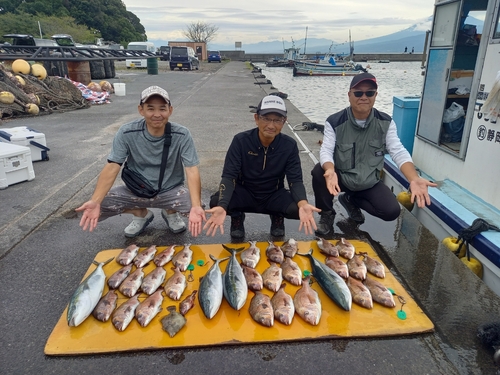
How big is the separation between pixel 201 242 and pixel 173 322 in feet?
4.50

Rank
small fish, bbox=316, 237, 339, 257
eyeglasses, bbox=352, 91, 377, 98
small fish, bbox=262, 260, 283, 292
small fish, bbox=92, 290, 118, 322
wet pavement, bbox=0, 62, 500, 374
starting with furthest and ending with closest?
1. eyeglasses, bbox=352, 91, 377, 98
2. small fish, bbox=316, 237, 339, 257
3. small fish, bbox=262, 260, 283, 292
4. small fish, bbox=92, 290, 118, 322
5. wet pavement, bbox=0, 62, 500, 374

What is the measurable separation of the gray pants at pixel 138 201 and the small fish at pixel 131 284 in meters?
0.95

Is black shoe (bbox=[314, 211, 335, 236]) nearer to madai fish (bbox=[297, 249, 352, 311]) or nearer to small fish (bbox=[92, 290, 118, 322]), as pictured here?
madai fish (bbox=[297, 249, 352, 311])

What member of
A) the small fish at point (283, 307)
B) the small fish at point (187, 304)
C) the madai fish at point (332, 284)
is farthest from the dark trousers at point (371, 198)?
the small fish at point (187, 304)

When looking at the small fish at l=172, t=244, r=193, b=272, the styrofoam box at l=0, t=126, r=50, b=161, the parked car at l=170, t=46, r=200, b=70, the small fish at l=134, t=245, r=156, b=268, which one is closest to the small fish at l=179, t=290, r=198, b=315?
the small fish at l=172, t=244, r=193, b=272

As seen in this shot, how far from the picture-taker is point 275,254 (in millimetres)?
3314

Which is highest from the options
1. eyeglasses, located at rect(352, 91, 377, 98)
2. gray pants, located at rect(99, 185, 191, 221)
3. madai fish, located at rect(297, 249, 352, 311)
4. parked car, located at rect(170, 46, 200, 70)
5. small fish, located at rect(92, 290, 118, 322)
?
parked car, located at rect(170, 46, 200, 70)

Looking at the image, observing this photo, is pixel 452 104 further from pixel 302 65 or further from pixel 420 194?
pixel 302 65

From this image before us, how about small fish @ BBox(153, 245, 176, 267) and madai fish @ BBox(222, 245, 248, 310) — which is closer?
madai fish @ BBox(222, 245, 248, 310)

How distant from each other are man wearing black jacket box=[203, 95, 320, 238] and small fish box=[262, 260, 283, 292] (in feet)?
1.92

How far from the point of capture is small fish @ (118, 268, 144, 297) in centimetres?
281

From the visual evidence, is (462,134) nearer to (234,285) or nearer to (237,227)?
(237,227)

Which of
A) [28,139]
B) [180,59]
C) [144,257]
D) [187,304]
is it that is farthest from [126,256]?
[180,59]

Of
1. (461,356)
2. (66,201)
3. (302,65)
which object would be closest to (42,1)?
(302,65)
